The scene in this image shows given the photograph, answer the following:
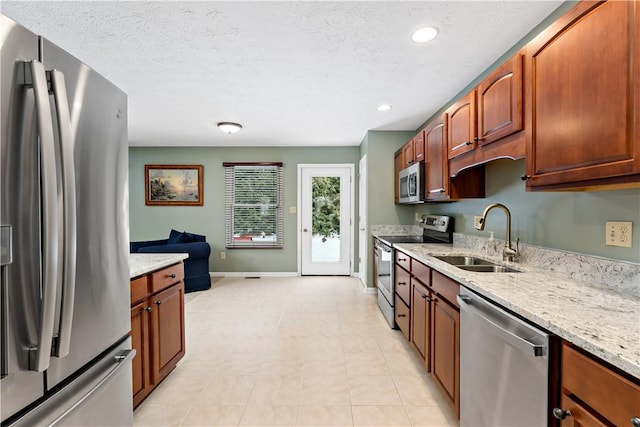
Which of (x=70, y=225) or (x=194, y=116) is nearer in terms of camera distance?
(x=70, y=225)

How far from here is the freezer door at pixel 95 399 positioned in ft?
2.78

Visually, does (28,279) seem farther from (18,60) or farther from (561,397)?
(561,397)

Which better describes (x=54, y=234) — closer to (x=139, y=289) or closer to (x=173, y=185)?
(x=139, y=289)

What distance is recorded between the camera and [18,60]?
744mm

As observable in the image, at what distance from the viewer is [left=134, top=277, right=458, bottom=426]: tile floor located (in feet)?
5.78

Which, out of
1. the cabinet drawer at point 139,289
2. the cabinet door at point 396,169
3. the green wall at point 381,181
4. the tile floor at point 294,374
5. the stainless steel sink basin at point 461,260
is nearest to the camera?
the cabinet drawer at point 139,289

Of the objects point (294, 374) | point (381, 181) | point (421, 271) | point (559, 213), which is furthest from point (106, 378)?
point (381, 181)

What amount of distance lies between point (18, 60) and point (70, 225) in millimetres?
438

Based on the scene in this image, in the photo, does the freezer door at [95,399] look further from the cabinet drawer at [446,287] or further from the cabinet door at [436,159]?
the cabinet door at [436,159]

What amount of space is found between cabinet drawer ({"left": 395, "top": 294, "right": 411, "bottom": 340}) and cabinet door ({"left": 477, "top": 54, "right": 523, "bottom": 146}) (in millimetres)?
1501

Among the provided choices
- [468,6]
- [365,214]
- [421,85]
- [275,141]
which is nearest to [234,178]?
[275,141]

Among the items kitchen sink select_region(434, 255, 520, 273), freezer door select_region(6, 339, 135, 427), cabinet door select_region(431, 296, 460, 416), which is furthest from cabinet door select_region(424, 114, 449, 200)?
freezer door select_region(6, 339, 135, 427)

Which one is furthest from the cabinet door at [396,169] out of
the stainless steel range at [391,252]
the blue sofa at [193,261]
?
the blue sofa at [193,261]

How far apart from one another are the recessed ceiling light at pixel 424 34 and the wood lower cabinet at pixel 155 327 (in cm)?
230
